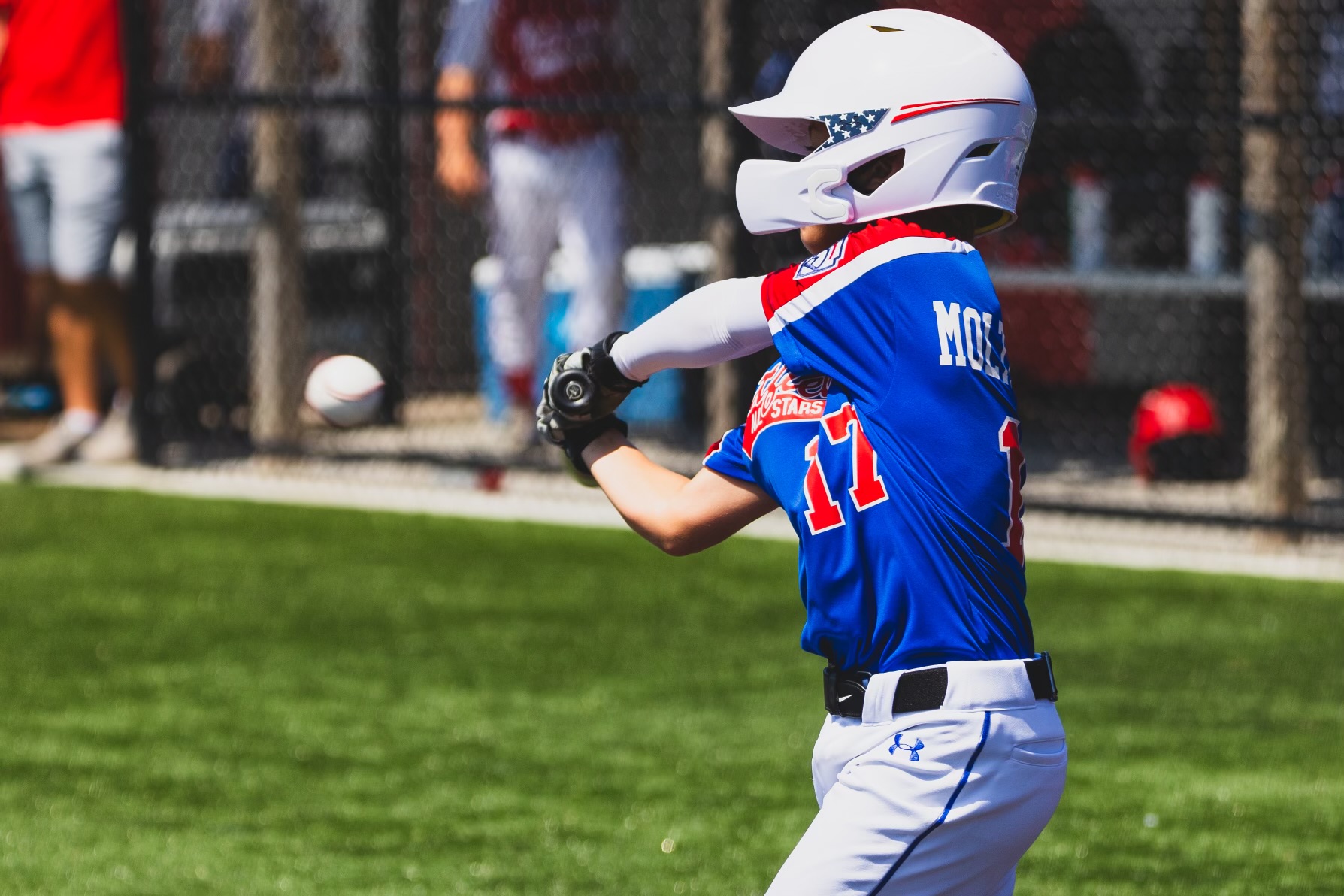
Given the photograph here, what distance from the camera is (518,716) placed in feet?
17.7

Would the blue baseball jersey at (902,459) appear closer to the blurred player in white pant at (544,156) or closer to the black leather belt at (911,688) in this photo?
the black leather belt at (911,688)

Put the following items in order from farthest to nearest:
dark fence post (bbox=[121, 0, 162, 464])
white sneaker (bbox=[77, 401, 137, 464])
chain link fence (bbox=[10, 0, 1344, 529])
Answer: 1. white sneaker (bbox=[77, 401, 137, 464])
2. dark fence post (bbox=[121, 0, 162, 464])
3. chain link fence (bbox=[10, 0, 1344, 529])

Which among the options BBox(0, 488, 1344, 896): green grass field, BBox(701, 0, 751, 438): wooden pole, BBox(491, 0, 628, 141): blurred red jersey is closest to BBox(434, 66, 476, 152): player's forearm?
BBox(491, 0, 628, 141): blurred red jersey

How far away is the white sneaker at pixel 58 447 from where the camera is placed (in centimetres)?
905

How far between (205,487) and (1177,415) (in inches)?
163

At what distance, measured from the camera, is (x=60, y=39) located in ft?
29.2

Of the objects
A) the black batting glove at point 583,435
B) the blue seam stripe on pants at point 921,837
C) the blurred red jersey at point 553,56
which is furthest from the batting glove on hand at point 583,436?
the blurred red jersey at point 553,56

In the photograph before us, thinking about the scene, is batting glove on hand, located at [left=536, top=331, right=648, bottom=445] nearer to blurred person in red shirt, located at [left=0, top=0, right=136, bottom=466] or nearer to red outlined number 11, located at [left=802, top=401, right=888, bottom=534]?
red outlined number 11, located at [left=802, top=401, right=888, bottom=534]

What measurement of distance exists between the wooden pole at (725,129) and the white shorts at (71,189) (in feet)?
9.05

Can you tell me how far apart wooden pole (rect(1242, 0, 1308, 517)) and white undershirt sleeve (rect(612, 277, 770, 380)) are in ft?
15.9

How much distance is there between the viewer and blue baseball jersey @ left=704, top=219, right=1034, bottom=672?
8.25ft

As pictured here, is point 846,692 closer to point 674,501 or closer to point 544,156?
point 674,501

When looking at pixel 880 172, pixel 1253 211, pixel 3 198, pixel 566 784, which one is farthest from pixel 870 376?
pixel 3 198

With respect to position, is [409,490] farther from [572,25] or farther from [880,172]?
[880,172]
